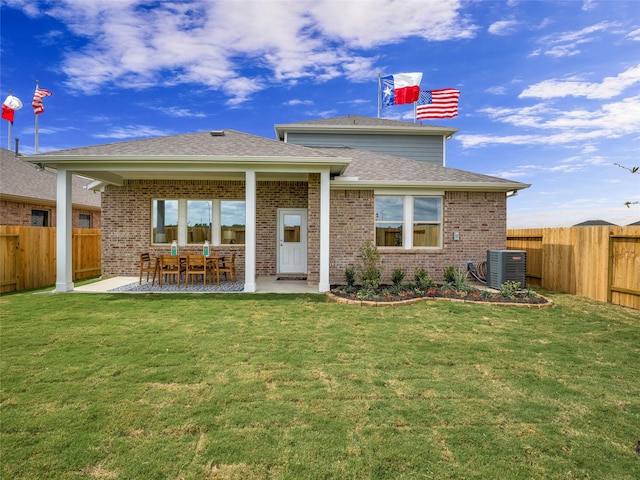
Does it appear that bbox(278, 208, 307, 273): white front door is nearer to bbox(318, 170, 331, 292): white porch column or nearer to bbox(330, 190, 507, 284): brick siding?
bbox(330, 190, 507, 284): brick siding

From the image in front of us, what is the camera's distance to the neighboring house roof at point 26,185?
14.4 metres

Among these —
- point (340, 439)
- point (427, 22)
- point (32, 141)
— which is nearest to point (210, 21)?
point (427, 22)

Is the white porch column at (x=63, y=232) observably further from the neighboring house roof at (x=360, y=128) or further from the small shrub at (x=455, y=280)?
the small shrub at (x=455, y=280)

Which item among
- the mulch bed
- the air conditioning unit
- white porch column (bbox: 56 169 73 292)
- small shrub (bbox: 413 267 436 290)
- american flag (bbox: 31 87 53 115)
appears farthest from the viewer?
american flag (bbox: 31 87 53 115)

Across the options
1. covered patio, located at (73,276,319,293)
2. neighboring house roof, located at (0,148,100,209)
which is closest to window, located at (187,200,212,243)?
covered patio, located at (73,276,319,293)

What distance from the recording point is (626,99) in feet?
26.0

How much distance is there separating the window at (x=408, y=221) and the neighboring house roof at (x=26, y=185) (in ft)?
40.3

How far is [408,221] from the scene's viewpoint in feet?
36.1

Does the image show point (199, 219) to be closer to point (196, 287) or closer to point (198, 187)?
point (198, 187)

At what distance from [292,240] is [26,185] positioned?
42.9 ft

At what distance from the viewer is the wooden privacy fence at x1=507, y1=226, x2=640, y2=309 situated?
7984mm

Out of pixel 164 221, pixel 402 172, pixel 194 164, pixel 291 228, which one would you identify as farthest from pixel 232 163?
pixel 402 172

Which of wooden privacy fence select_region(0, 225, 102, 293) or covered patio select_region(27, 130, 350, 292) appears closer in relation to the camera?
covered patio select_region(27, 130, 350, 292)

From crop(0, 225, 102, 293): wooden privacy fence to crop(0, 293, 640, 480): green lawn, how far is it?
4258 millimetres
